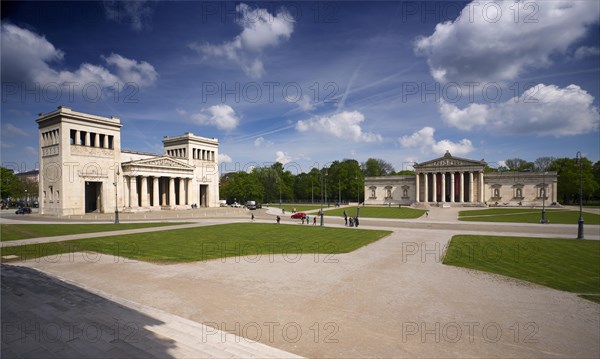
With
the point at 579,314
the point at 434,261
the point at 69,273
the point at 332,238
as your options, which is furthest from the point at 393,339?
the point at 332,238

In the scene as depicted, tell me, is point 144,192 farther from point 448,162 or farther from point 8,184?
point 448,162

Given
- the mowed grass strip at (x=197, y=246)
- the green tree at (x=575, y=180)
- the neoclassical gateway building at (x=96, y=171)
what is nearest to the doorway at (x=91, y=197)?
the neoclassical gateway building at (x=96, y=171)

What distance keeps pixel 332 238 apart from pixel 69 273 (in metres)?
19.4

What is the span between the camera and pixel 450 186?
94812 millimetres

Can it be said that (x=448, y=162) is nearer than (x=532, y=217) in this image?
No

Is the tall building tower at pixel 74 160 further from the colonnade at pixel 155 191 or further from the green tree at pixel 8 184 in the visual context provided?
the green tree at pixel 8 184

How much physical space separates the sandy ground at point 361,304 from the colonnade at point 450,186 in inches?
3318

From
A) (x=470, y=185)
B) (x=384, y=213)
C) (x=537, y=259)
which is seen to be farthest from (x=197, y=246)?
(x=470, y=185)

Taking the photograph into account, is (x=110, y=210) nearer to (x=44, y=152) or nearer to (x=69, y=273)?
(x=44, y=152)

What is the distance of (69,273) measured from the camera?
15.4 meters

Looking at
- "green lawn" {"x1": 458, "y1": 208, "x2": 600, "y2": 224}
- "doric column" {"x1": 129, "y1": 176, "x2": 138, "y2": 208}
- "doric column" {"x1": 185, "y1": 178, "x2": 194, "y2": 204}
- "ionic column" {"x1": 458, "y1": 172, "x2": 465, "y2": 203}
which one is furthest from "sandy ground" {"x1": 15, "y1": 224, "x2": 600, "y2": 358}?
"ionic column" {"x1": 458, "y1": 172, "x2": 465, "y2": 203}

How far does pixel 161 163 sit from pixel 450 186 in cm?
8331

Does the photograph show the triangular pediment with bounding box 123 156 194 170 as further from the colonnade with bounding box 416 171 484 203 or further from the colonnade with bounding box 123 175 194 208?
the colonnade with bounding box 416 171 484 203

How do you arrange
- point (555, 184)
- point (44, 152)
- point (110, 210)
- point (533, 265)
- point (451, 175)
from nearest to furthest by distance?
point (533, 265) → point (44, 152) → point (110, 210) → point (555, 184) → point (451, 175)
